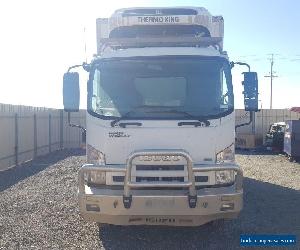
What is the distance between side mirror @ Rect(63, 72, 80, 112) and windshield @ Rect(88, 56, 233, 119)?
→ 0.36m

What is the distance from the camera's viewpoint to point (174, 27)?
7.33m

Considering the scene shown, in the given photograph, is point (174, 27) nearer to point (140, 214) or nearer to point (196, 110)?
point (196, 110)

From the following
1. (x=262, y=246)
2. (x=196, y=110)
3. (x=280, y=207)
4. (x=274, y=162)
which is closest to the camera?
(x=262, y=246)

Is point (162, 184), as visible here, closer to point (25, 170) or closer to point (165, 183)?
point (165, 183)

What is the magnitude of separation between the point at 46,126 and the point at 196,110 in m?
16.5

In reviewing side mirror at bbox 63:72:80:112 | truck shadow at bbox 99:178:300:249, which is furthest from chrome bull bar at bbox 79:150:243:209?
side mirror at bbox 63:72:80:112

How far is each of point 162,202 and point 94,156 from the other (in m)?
1.24

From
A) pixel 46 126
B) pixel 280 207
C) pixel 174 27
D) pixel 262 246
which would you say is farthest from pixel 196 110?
pixel 46 126

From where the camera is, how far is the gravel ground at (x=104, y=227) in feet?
21.2

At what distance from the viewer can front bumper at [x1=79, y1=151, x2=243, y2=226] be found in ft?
18.5

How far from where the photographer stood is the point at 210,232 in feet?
23.0

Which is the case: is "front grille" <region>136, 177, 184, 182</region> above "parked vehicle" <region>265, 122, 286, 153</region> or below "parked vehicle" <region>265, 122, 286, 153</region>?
above

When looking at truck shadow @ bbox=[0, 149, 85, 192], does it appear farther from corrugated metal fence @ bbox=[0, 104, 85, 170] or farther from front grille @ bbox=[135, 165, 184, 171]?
front grille @ bbox=[135, 165, 184, 171]

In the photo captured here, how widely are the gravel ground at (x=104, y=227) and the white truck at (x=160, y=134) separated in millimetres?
811
